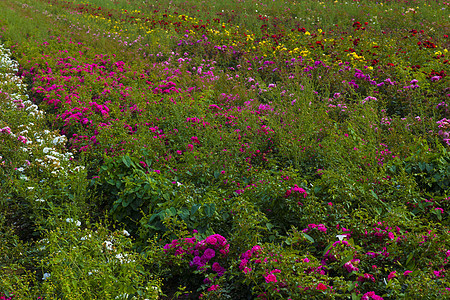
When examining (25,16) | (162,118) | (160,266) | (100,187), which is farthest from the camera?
(25,16)

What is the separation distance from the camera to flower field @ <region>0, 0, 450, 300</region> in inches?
102

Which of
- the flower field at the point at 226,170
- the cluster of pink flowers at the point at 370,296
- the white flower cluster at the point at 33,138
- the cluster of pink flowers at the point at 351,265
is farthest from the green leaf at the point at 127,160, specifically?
the cluster of pink flowers at the point at 370,296

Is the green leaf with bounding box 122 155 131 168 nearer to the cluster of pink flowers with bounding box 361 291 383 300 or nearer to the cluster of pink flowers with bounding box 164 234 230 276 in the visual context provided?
the cluster of pink flowers with bounding box 164 234 230 276

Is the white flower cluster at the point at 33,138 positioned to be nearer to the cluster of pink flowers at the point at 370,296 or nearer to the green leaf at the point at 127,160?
the green leaf at the point at 127,160

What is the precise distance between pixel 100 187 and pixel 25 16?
34.1 feet

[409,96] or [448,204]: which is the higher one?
[409,96]

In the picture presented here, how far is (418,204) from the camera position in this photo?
10.8 ft

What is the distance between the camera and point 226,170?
13.1 ft

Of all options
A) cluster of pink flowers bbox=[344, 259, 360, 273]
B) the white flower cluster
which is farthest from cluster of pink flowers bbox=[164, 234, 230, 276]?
the white flower cluster

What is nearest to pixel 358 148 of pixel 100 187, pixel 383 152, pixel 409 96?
pixel 383 152

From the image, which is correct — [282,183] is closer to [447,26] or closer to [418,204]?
[418,204]

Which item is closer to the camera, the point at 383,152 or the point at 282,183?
the point at 282,183

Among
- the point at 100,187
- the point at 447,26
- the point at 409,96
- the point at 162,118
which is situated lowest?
the point at 100,187

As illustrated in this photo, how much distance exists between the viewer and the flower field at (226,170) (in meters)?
2.59
